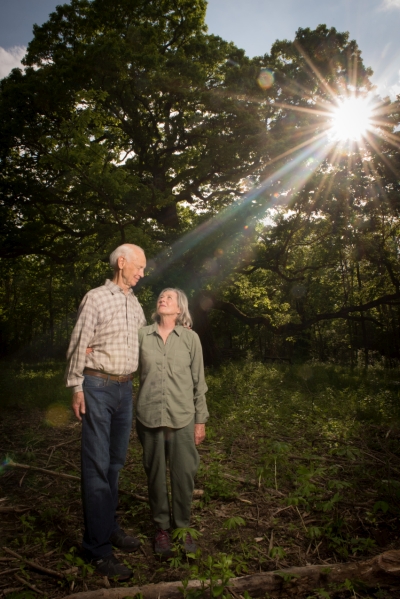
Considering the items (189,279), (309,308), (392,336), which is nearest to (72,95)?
(189,279)

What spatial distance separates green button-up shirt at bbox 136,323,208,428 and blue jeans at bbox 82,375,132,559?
26 centimetres

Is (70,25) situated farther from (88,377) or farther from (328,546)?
(328,546)

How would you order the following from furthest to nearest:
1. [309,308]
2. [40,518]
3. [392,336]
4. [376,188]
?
[309,308]
[392,336]
[376,188]
[40,518]

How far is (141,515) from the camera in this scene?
392 cm

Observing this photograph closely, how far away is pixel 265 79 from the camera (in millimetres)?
13180

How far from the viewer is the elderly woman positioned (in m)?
3.19

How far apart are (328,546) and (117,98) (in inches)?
546

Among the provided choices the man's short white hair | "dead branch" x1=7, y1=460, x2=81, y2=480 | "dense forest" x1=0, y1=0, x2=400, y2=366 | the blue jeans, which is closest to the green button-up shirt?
the blue jeans

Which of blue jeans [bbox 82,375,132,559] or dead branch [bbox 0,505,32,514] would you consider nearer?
blue jeans [bbox 82,375,132,559]

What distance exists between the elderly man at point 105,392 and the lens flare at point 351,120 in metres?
12.3

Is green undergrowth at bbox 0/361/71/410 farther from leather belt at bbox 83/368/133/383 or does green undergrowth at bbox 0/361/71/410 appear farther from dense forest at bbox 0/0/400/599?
leather belt at bbox 83/368/133/383

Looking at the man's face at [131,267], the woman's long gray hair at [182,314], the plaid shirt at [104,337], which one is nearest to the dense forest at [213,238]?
the plaid shirt at [104,337]

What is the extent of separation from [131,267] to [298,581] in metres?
2.55

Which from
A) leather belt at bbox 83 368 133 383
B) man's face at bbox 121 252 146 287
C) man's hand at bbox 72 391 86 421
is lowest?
man's hand at bbox 72 391 86 421
